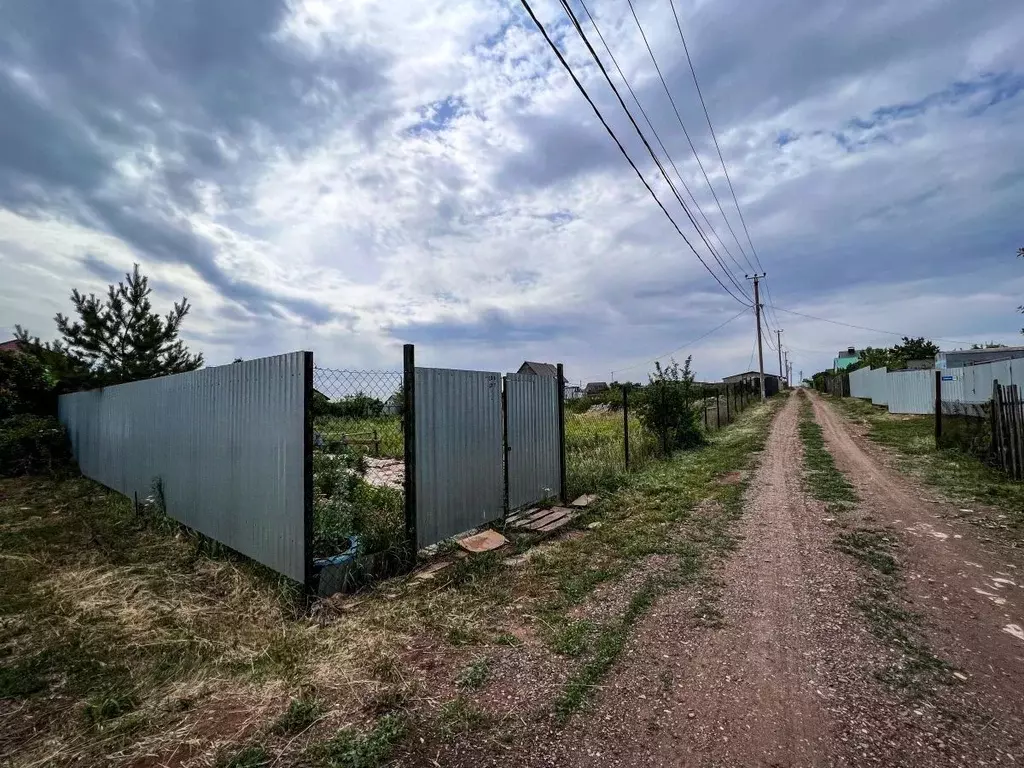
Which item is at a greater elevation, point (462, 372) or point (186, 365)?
point (186, 365)

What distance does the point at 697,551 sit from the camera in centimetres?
475

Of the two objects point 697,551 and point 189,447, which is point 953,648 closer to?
point 697,551

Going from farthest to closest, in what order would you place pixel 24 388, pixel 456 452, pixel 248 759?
1. pixel 24 388
2. pixel 456 452
3. pixel 248 759

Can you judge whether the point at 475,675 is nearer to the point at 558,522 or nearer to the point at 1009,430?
the point at 558,522

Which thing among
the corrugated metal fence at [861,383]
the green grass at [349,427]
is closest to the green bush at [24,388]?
the green grass at [349,427]

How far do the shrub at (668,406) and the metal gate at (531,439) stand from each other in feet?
16.9

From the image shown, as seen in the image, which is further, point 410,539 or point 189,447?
point 189,447

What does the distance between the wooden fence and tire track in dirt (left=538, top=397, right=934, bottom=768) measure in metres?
5.65

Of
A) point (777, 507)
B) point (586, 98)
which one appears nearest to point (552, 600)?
point (777, 507)

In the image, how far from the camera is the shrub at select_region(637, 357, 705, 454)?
38.4ft

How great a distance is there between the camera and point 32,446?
→ 11.6 meters

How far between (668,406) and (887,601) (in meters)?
8.35

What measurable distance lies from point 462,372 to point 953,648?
171 inches

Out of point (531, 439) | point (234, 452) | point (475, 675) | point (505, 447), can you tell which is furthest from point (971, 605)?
point (234, 452)
